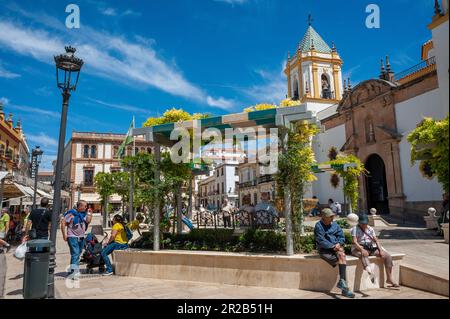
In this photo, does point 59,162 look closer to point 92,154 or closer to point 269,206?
point 269,206

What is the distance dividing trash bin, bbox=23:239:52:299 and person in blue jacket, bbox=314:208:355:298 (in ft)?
13.3

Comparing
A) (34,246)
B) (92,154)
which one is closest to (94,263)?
(34,246)

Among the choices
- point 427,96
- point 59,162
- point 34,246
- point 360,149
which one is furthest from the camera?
point 360,149

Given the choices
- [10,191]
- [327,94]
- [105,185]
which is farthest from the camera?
[327,94]

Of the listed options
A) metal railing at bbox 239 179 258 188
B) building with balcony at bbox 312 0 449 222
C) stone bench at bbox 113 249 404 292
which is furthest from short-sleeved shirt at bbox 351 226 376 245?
metal railing at bbox 239 179 258 188

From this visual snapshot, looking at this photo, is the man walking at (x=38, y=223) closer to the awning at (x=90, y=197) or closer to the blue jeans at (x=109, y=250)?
the blue jeans at (x=109, y=250)

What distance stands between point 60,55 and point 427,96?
16.8 metres

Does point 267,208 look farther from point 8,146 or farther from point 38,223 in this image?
point 8,146

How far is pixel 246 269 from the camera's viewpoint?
5.72m

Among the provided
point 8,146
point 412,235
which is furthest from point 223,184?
point 412,235

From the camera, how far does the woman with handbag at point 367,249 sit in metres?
5.05

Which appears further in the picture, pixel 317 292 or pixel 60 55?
pixel 60 55

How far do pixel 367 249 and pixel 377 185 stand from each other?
667 inches
